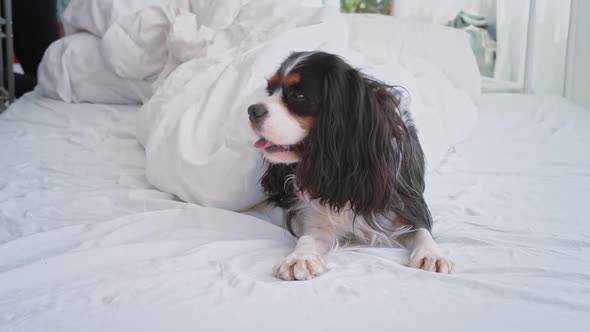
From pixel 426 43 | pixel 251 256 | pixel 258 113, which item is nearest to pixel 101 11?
pixel 426 43

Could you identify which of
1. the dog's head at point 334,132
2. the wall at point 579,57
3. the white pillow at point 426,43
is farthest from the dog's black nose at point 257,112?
the wall at point 579,57

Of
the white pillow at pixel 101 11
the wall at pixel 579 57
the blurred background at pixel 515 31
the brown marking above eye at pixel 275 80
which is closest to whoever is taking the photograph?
the brown marking above eye at pixel 275 80

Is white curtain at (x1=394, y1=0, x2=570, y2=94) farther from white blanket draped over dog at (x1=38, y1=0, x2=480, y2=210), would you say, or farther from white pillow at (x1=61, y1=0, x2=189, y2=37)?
white pillow at (x1=61, y1=0, x2=189, y2=37)

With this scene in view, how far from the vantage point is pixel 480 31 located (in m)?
4.46

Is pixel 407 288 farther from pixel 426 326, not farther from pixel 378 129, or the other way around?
pixel 378 129

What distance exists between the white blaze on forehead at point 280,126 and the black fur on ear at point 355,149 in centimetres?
3

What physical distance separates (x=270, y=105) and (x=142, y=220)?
45 cm

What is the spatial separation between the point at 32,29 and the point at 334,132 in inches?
143

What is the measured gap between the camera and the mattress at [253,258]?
98 cm

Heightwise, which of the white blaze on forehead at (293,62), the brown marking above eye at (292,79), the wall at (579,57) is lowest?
the wall at (579,57)

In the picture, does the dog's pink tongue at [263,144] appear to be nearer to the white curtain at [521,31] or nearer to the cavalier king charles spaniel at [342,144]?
the cavalier king charles spaniel at [342,144]

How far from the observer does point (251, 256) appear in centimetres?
132

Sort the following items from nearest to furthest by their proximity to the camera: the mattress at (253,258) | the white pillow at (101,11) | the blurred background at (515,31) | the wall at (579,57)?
the mattress at (253,258) → the white pillow at (101,11) → the wall at (579,57) → the blurred background at (515,31)

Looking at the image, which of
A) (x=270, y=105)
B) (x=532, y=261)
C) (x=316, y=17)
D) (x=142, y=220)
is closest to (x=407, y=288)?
(x=532, y=261)
